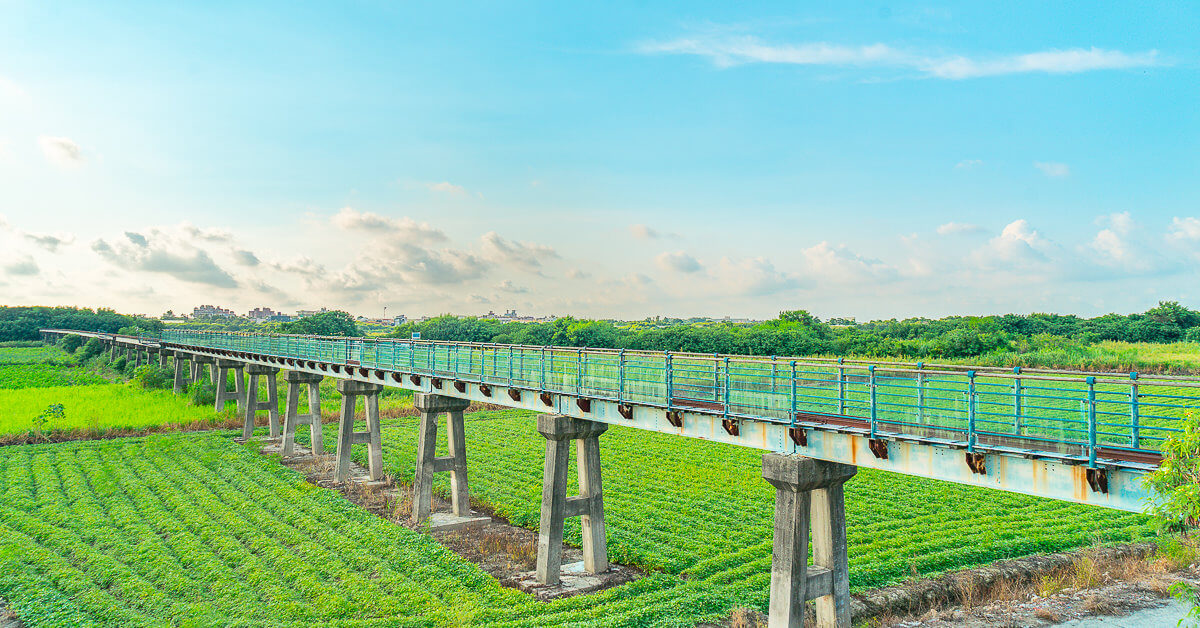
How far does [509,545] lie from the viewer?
2056cm

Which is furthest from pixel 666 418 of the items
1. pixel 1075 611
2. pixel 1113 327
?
pixel 1113 327

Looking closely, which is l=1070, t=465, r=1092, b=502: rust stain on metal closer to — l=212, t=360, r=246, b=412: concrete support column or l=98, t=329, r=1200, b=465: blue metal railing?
l=98, t=329, r=1200, b=465: blue metal railing

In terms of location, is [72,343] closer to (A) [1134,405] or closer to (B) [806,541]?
(B) [806,541]

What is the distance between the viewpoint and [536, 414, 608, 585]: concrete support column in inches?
701

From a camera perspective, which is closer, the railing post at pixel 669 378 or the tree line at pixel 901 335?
the railing post at pixel 669 378

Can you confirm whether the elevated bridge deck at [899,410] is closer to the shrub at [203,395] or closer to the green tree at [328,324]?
the shrub at [203,395]

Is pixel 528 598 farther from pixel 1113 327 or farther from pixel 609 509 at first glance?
pixel 1113 327

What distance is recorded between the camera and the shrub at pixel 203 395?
4859cm

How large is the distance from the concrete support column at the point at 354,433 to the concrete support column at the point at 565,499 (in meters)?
13.2

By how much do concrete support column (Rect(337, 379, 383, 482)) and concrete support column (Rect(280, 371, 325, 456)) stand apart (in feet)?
13.8

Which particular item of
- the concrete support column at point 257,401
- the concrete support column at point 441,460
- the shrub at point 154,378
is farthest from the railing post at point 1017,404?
the shrub at point 154,378

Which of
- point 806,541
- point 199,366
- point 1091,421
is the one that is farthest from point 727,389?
point 199,366

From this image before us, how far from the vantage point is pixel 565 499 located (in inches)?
712

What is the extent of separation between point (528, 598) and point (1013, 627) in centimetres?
1100
